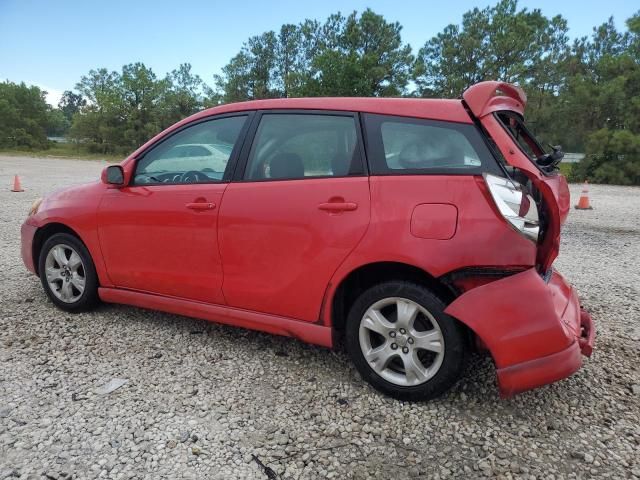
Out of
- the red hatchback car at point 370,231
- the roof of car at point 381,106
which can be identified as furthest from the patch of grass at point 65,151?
the roof of car at point 381,106

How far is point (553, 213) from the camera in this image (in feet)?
7.72

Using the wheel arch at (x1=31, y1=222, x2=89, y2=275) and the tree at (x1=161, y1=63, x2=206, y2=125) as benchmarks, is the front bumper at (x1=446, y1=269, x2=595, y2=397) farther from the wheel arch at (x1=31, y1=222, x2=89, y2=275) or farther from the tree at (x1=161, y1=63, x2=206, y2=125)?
the tree at (x1=161, y1=63, x2=206, y2=125)

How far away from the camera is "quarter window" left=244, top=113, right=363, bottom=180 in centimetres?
263

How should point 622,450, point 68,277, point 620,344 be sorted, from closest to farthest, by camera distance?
point 622,450, point 620,344, point 68,277

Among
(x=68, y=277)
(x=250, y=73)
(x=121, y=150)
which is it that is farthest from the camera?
(x=250, y=73)

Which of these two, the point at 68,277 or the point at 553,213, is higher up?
the point at 553,213

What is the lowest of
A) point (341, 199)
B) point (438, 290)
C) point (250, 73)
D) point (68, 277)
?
point (68, 277)

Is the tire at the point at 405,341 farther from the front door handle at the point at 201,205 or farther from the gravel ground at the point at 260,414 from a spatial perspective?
the front door handle at the point at 201,205

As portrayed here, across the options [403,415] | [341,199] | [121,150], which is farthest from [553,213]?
[121,150]

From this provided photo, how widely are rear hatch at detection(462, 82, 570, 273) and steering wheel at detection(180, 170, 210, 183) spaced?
1.75 meters

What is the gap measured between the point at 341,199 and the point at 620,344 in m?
2.45

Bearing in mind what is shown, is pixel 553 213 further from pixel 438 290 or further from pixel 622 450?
pixel 622 450

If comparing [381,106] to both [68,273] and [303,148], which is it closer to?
[303,148]

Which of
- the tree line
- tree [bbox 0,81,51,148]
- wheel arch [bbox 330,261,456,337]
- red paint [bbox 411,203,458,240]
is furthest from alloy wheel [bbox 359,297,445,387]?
tree [bbox 0,81,51,148]
